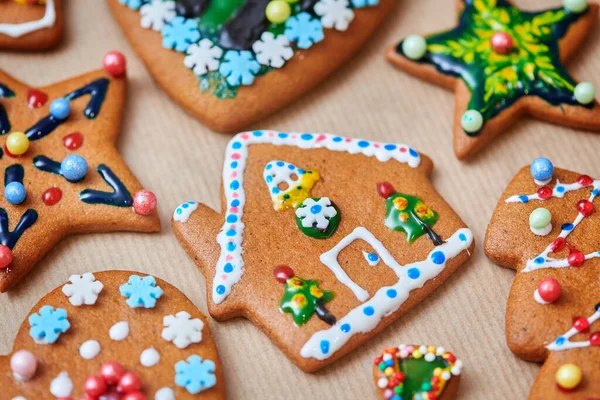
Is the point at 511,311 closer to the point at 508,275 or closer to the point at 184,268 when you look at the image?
the point at 508,275

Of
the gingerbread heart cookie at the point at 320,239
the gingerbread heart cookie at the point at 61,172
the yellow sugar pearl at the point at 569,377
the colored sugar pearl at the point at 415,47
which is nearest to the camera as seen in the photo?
the yellow sugar pearl at the point at 569,377

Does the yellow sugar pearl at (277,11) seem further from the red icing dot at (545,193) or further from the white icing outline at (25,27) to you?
the red icing dot at (545,193)

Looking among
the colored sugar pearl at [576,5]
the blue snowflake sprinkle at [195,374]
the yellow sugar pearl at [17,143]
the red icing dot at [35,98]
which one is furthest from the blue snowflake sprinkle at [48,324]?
the colored sugar pearl at [576,5]

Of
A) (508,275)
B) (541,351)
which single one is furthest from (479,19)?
(541,351)

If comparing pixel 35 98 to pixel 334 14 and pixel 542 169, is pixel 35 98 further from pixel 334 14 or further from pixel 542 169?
pixel 542 169

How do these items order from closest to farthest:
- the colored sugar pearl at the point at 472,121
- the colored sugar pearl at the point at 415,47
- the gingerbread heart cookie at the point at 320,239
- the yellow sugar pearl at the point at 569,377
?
the yellow sugar pearl at the point at 569,377 < the gingerbread heart cookie at the point at 320,239 < the colored sugar pearl at the point at 472,121 < the colored sugar pearl at the point at 415,47

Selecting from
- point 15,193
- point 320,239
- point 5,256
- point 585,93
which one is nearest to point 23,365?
point 5,256

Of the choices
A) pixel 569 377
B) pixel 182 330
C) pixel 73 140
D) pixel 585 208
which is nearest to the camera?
Result: pixel 569 377
